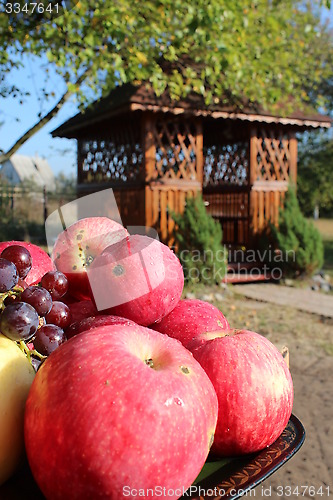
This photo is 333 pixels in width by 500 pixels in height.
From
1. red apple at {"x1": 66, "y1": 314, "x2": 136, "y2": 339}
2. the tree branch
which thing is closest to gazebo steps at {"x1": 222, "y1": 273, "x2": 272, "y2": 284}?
the tree branch

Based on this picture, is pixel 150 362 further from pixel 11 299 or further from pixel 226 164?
pixel 226 164

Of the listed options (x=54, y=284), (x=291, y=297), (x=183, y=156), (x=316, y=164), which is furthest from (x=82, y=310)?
(x=316, y=164)

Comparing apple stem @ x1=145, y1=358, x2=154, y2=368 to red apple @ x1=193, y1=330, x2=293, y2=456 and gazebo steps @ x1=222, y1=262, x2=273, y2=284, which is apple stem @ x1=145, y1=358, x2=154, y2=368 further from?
gazebo steps @ x1=222, y1=262, x2=273, y2=284

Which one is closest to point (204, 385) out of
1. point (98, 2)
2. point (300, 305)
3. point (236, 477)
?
point (236, 477)

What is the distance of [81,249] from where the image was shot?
1.51m

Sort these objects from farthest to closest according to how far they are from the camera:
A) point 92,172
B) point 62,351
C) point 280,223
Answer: point 92,172 < point 280,223 < point 62,351

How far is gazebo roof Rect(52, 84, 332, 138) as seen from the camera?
934 centimetres

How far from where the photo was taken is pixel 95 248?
1509 mm

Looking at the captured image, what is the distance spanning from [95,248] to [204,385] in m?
0.69

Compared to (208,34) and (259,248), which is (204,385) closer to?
(208,34)

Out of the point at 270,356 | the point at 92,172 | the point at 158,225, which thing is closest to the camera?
the point at 270,356

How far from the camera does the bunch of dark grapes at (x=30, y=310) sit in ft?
3.41

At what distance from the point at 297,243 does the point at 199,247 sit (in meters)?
2.75

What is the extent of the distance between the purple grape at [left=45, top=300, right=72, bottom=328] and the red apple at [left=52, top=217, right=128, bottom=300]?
225mm
